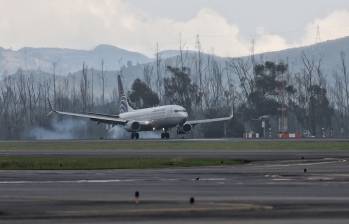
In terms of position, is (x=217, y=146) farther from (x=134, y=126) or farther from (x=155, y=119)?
(x=134, y=126)

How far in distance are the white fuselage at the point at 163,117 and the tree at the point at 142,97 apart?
49.4 m

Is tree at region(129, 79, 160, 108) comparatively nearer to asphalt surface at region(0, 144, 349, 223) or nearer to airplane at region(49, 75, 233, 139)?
airplane at region(49, 75, 233, 139)

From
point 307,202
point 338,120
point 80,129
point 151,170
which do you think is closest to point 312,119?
point 338,120

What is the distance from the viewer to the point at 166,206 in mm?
23469

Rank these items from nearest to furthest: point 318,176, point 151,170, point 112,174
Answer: point 318,176
point 112,174
point 151,170

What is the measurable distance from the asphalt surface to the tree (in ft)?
387

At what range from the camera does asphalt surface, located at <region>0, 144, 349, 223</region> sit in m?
21.0

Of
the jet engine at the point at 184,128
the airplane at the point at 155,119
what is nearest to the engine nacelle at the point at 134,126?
the airplane at the point at 155,119

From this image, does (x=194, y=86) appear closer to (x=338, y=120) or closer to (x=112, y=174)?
(x=338, y=120)

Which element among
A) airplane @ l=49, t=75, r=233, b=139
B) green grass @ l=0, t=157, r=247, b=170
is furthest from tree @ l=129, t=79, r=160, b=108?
green grass @ l=0, t=157, r=247, b=170

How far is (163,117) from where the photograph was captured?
348 ft

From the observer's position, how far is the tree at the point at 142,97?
522 ft

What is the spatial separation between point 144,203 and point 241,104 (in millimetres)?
132810

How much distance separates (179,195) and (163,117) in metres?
79.3
